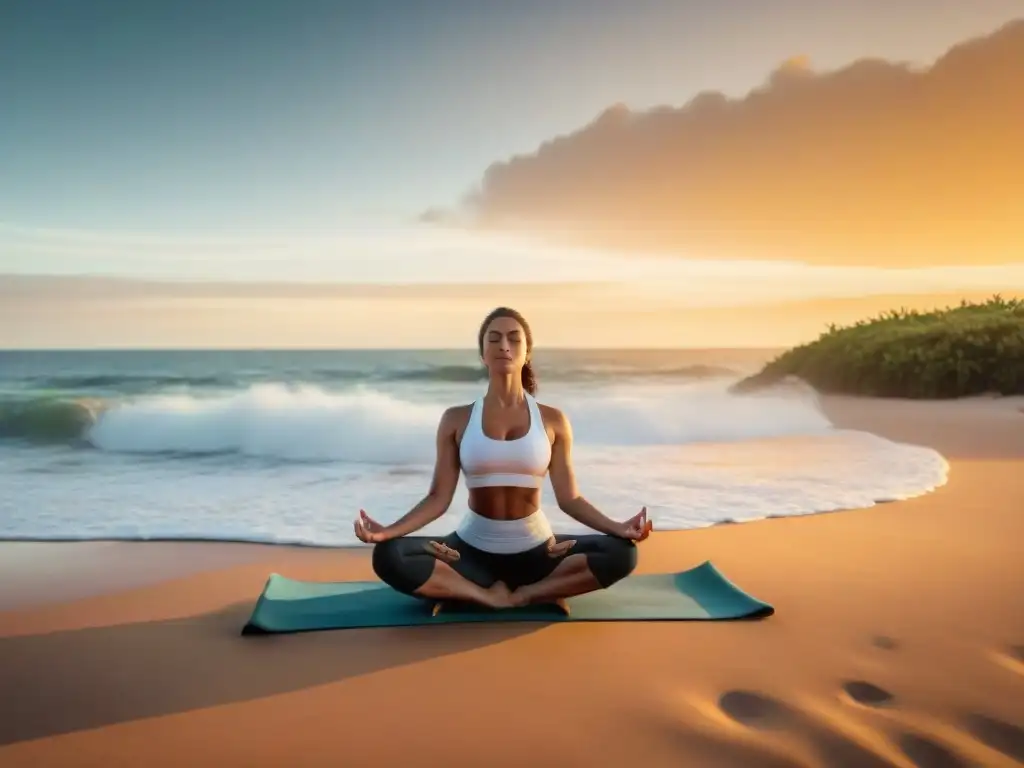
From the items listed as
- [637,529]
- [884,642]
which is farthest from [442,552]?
[884,642]

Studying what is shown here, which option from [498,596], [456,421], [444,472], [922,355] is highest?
[922,355]

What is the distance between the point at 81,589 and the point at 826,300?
1991cm

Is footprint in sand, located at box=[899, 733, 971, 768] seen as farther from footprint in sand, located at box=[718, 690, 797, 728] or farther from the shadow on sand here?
the shadow on sand

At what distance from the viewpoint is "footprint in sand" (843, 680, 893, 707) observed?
2254 mm

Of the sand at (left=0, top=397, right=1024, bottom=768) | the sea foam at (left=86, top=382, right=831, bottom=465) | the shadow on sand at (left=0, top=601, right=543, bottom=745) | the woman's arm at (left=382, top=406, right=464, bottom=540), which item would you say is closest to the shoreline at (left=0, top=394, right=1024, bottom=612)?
the sand at (left=0, top=397, right=1024, bottom=768)

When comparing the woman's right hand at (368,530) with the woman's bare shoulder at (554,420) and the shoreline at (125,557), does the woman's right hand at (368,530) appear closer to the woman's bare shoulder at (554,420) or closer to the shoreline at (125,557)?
the woman's bare shoulder at (554,420)

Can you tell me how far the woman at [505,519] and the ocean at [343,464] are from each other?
1497 mm

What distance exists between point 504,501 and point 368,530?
50cm

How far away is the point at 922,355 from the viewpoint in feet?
41.5

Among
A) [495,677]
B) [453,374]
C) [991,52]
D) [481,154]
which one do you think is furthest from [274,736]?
[453,374]

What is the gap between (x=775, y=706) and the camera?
2.25 m

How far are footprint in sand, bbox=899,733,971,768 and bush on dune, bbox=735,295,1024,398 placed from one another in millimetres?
11570

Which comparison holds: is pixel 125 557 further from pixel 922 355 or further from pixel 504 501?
pixel 922 355

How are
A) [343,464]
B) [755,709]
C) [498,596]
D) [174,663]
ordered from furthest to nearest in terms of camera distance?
[343,464]
[498,596]
[174,663]
[755,709]
